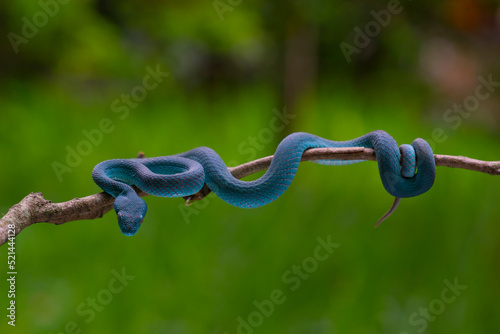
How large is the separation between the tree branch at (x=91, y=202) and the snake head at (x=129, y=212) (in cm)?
3

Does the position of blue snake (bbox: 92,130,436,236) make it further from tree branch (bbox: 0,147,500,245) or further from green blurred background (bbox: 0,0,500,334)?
green blurred background (bbox: 0,0,500,334)

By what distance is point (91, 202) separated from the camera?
4.19 ft

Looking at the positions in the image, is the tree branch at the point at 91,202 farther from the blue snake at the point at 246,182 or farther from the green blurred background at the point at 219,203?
the green blurred background at the point at 219,203

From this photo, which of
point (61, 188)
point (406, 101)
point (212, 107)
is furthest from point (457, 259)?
point (406, 101)

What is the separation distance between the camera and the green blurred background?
6.84ft

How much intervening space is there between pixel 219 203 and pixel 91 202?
106 cm

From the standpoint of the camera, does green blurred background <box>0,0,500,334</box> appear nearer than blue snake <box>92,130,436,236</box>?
No

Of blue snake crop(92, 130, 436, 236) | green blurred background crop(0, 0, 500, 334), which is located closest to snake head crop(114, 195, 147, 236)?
blue snake crop(92, 130, 436, 236)

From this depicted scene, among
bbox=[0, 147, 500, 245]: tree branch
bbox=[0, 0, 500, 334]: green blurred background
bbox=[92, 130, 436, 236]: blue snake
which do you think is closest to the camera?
bbox=[0, 147, 500, 245]: tree branch

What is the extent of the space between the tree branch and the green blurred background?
75cm

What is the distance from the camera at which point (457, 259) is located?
7.42 feet

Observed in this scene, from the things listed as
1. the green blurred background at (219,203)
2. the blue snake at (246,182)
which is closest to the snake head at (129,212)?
the blue snake at (246,182)

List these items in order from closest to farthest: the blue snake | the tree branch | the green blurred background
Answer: the tree branch
the blue snake
the green blurred background

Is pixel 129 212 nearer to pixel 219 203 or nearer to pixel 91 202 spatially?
pixel 91 202
